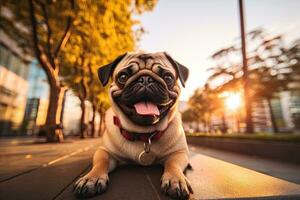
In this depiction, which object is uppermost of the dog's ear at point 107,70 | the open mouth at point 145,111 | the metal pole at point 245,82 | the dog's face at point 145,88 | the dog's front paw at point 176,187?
the metal pole at point 245,82

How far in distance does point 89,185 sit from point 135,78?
113 cm

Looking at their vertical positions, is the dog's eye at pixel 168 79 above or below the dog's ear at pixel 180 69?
below

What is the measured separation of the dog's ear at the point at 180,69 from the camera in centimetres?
228

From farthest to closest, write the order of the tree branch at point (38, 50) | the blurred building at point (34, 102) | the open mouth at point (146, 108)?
the blurred building at point (34, 102), the tree branch at point (38, 50), the open mouth at point (146, 108)

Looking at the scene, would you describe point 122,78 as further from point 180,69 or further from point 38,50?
point 38,50

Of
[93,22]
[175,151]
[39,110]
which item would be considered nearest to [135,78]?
[175,151]

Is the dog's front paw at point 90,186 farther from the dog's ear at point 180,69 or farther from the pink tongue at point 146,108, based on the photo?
the dog's ear at point 180,69

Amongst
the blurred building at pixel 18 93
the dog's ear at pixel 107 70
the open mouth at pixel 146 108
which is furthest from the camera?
the blurred building at pixel 18 93

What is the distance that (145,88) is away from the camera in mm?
1754

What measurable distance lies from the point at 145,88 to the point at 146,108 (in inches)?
8.7

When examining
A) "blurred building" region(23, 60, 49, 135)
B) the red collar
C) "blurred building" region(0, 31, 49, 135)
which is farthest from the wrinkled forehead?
"blurred building" region(23, 60, 49, 135)

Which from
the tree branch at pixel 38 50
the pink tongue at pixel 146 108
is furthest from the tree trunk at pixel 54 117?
the pink tongue at pixel 146 108

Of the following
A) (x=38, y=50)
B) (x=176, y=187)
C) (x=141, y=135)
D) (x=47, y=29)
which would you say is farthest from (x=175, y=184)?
(x=47, y=29)

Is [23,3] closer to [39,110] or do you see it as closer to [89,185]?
[89,185]
